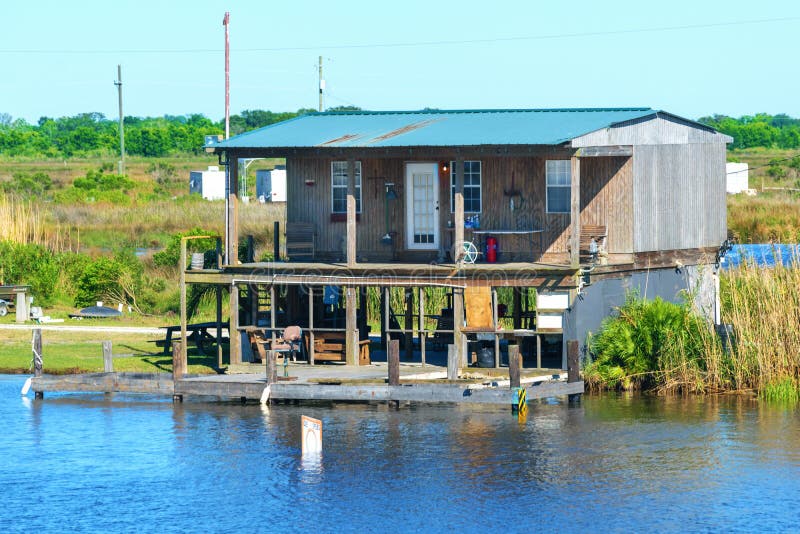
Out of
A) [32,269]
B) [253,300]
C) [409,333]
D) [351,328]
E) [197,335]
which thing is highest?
[32,269]

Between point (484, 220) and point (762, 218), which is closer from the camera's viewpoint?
point (484, 220)

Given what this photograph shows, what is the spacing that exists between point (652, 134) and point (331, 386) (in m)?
10.9

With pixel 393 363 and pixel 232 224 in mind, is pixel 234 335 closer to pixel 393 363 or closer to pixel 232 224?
pixel 232 224

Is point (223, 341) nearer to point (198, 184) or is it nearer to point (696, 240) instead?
point (696, 240)

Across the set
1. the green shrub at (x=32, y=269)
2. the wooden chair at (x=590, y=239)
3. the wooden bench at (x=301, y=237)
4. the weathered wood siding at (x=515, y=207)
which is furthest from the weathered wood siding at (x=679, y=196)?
the green shrub at (x=32, y=269)

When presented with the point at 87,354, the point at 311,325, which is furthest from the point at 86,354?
the point at 311,325

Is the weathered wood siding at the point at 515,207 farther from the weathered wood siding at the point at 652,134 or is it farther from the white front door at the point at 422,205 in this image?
the weathered wood siding at the point at 652,134

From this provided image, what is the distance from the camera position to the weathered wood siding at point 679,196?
1335 inches

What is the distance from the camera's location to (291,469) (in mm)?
25500

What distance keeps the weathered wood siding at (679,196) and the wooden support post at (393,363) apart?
24.5 ft

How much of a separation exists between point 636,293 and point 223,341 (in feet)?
39.9

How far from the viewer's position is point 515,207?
112ft

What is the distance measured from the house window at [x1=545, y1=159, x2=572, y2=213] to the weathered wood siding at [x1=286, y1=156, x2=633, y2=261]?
0.49 ft

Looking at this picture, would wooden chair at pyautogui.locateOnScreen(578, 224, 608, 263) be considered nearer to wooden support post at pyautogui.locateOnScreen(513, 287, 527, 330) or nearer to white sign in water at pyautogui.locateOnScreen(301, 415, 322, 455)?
wooden support post at pyautogui.locateOnScreen(513, 287, 527, 330)
